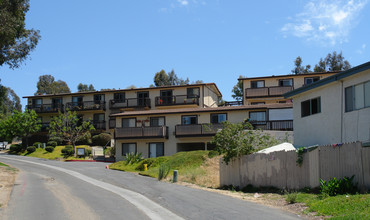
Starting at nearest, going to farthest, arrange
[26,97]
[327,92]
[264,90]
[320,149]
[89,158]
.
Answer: [320,149], [327,92], [89,158], [264,90], [26,97]

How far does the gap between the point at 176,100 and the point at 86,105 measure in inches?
564

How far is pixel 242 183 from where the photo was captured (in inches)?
891

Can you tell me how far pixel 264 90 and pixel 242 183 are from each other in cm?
2940

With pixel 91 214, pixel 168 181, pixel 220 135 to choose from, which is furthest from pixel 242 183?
pixel 91 214

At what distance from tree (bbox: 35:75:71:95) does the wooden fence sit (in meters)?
79.3

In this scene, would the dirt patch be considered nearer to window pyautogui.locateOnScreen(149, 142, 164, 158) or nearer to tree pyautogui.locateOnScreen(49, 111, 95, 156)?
window pyautogui.locateOnScreen(149, 142, 164, 158)

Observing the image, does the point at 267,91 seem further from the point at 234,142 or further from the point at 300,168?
the point at 300,168

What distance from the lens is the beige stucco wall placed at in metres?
19.2

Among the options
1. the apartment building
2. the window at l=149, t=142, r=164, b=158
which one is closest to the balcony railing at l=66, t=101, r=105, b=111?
the window at l=149, t=142, r=164, b=158

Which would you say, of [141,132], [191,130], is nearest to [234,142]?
[191,130]

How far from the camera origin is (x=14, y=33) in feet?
84.7

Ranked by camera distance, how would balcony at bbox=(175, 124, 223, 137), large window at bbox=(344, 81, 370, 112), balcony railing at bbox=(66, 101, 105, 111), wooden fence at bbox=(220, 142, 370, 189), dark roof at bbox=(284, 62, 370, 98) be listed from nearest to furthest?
wooden fence at bbox=(220, 142, 370, 189), dark roof at bbox=(284, 62, 370, 98), large window at bbox=(344, 81, 370, 112), balcony at bbox=(175, 124, 223, 137), balcony railing at bbox=(66, 101, 105, 111)

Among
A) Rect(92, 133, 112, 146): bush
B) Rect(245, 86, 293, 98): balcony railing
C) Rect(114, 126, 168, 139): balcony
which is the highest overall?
Rect(245, 86, 293, 98): balcony railing

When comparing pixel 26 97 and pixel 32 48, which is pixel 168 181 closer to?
pixel 32 48
